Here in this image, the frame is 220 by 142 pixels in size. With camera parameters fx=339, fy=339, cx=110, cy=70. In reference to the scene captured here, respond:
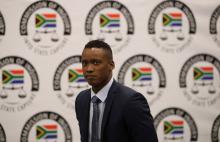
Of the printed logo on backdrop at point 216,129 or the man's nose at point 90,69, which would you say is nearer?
the man's nose at point 90,69

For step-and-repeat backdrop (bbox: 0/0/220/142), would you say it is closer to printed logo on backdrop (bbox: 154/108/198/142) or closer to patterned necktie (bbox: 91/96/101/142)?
printed logo on backdrop (bbox: 154/108/198/142)

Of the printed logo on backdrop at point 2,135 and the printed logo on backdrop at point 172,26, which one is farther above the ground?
the printed logo on backdrop at point 172,26

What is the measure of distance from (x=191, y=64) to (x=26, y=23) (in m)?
1.24

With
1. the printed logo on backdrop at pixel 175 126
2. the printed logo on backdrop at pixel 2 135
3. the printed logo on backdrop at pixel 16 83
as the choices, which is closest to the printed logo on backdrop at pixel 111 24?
the printed logo on backdrop at pixel 16 83

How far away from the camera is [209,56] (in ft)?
8.40

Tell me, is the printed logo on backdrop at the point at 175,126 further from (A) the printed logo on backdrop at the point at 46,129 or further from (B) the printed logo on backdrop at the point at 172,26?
(A) the printed logo on backdrop at the point at 46,129

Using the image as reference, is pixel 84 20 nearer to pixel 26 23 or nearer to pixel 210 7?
pixel 26 23

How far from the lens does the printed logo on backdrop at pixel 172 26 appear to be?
8.22 feet

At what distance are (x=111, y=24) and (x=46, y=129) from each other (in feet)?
2.91

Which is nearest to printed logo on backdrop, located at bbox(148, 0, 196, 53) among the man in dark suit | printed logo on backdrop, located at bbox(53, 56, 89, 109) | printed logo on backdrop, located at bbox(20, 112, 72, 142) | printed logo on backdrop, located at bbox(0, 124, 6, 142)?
printed logo on backdrop, located at bbox(53, 56, 89, 109)

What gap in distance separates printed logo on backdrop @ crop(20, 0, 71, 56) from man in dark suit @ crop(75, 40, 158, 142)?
99 cm

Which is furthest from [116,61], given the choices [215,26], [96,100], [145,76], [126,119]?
[126,119]

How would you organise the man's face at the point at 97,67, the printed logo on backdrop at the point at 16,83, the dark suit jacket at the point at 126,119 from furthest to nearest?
the printed logo on backdrop at the point at 16,83 → the man's face at the point at 97,67 → the dark suit jacket at the point at 126,119

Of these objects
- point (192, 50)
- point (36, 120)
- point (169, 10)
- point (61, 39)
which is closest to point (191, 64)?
point (192, 50)
